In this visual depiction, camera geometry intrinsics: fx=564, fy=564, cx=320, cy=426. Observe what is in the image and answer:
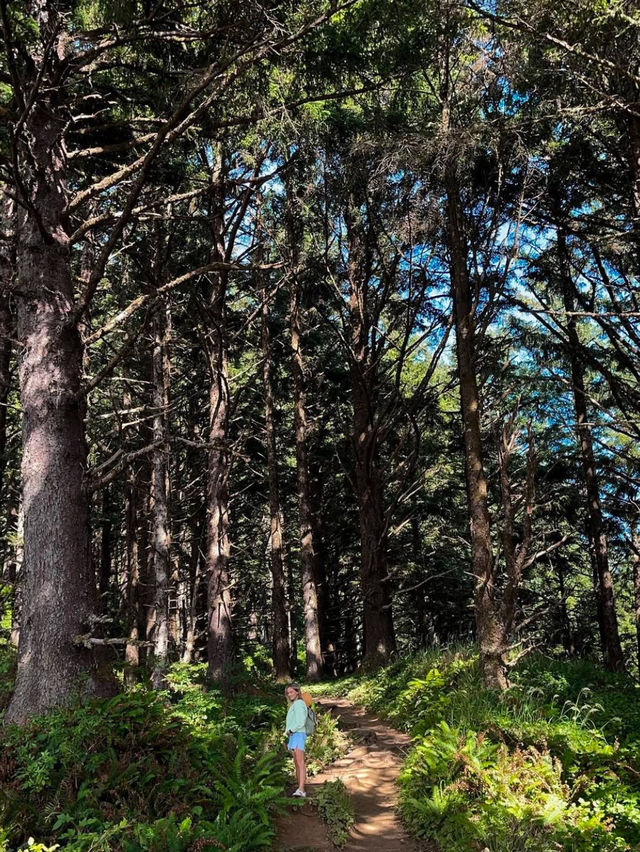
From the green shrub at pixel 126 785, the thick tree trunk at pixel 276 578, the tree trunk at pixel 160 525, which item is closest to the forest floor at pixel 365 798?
the green shrub at pixel 126 785

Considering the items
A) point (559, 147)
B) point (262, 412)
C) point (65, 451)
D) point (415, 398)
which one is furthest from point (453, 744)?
point (262, 412)

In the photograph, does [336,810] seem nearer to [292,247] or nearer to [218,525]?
[218,525]

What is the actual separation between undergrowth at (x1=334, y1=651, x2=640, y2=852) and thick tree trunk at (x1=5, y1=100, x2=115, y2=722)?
11.2 feet

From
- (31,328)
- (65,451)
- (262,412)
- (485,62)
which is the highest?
(485,62)

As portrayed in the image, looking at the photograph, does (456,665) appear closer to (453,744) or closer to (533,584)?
(453,744)

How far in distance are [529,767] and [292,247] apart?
1231cm

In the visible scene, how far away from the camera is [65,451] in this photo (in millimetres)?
5328

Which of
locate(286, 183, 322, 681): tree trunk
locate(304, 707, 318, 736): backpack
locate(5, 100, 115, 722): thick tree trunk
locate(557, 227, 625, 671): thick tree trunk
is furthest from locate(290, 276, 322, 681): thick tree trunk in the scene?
locate(5, 100, 115, 722): thick tree trunk

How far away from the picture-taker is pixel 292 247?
14.5 metres

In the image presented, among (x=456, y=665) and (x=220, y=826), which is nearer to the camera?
(x=220, y=826)

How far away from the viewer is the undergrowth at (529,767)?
4602 mm

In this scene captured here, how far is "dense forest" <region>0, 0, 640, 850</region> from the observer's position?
5.31 metres

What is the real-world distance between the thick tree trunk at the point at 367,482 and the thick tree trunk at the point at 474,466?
4.20m

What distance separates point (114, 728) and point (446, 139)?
839 cm
